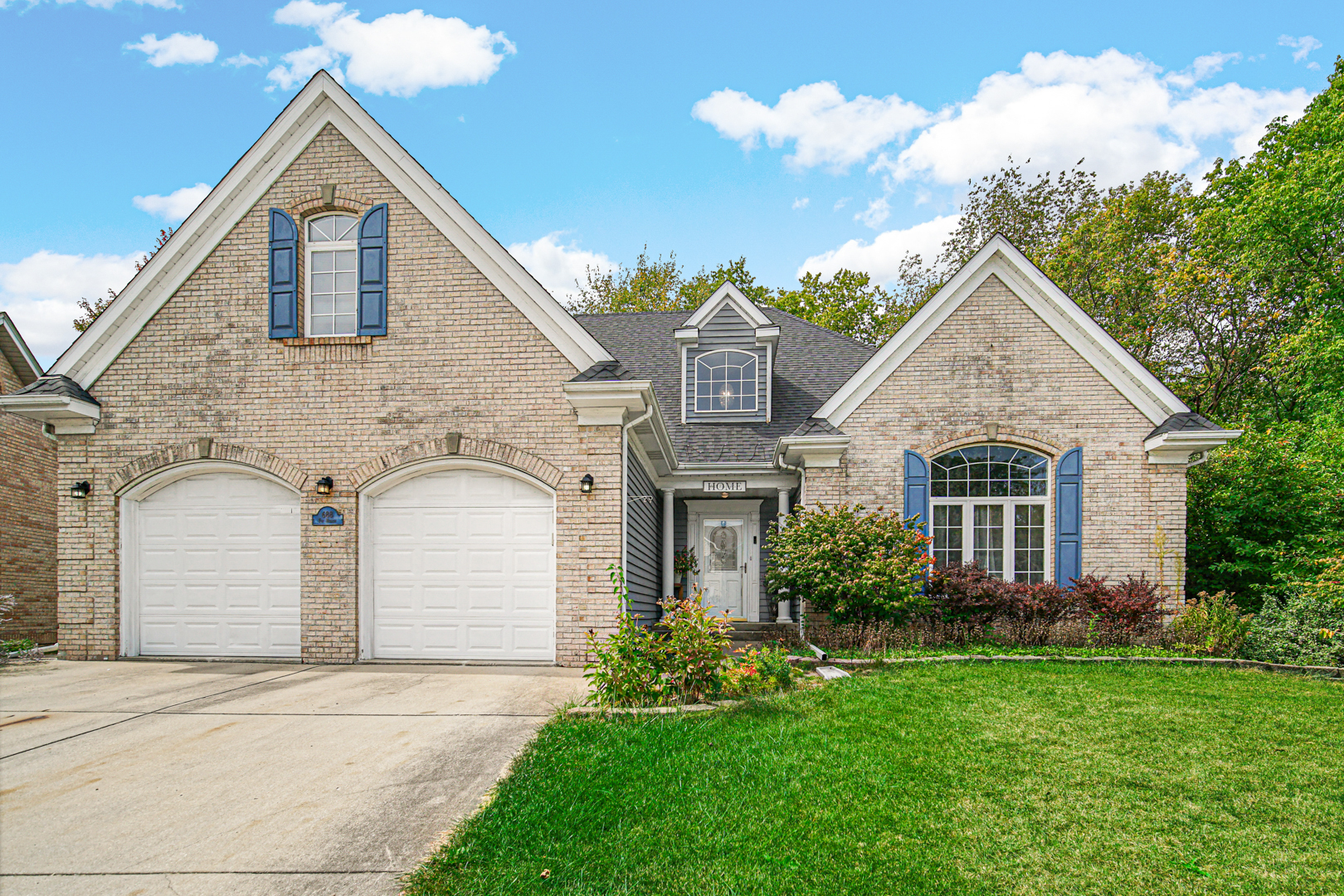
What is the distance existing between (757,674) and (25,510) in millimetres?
14513

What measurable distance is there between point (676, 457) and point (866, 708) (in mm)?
7483

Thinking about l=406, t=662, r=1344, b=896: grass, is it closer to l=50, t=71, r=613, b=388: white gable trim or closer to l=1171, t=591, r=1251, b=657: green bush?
l=1171, t=591, r=1251, b=657: green bush

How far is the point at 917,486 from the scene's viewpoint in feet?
40.7

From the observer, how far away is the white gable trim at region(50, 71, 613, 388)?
9.47 meters

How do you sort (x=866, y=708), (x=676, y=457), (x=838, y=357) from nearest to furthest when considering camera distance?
(x=866, y=708) < (x=676, y=457) < (x=838, y=357)

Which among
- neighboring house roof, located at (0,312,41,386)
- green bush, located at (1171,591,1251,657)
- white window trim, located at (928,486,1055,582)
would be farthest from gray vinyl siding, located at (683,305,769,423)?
neighboring house roof, located at (0,312,41,386)

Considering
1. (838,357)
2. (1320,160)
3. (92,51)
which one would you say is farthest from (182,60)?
(1320,160)

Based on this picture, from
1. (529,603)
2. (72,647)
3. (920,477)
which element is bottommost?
(72,647)

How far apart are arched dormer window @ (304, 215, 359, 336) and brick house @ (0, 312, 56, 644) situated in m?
7.67

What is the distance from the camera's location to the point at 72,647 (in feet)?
32.3

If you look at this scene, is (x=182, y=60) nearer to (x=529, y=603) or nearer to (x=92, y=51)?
(x=92, y=51)

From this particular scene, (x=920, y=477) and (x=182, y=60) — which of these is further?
(x=920, y=477)

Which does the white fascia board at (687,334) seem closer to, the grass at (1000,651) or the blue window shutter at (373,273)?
the blue window shutter at (373,273)

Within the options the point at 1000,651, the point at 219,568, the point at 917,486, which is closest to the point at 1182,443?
the point at 917,486
